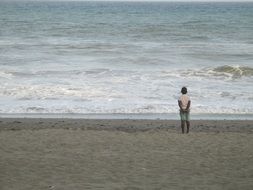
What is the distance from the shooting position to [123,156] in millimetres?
8445

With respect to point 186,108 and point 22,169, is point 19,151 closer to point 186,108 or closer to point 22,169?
point 22,169

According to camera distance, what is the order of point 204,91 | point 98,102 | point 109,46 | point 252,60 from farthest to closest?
1. point 109,46
2. point 252,60
3. point 204,91
4. point 98,102

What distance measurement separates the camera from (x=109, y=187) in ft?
22.5

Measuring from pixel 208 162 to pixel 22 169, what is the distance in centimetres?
283

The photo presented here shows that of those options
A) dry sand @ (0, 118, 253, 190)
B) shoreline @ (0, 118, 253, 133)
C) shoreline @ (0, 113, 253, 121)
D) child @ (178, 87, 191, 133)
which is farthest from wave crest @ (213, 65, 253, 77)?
child @ (178, 87, 191, 133)

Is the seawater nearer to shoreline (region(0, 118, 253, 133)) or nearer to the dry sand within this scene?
shoreline (region(0, 118, 253, 133))

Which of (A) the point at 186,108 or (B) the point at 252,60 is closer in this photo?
(A) the point at 186,108

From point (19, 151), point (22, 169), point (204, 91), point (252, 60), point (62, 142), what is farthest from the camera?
point (252, 60)

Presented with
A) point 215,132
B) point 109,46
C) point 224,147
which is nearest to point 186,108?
point 215,132

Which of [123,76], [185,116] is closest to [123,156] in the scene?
[185,116]

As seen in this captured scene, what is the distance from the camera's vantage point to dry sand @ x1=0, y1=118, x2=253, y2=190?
23.3 ft

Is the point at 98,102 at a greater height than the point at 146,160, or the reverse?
→ the point at 98,102

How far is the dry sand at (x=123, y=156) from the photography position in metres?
7.11

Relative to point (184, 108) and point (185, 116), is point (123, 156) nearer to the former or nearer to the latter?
point (185, 116)
